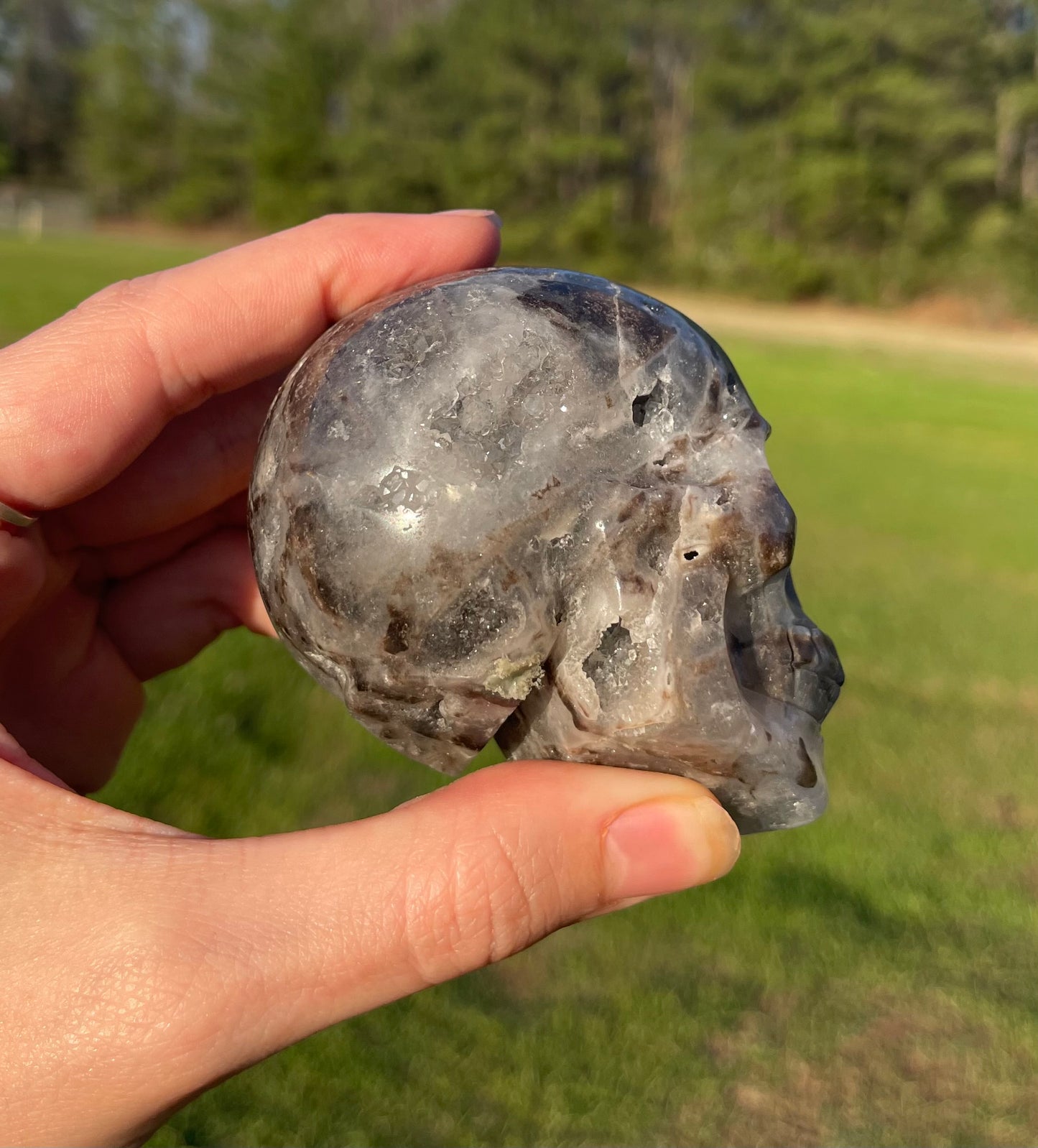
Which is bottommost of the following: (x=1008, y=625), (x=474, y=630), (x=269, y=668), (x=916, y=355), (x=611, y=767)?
(x=916, y=355)

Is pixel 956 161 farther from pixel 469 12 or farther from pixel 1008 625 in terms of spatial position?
pixel 1008 625

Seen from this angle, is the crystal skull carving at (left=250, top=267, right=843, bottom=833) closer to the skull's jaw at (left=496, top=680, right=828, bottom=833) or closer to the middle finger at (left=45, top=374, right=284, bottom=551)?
the skull's jaw at (left=496, top=680, right=828, bottom=833)

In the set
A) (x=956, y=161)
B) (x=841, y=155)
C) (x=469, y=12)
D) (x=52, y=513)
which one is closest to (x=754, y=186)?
(x=841, y=155)

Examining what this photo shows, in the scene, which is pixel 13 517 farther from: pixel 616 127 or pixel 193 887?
pixel 616 127

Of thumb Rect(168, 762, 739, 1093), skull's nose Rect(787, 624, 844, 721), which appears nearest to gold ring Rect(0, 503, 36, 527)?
thumb Rect(168, 762, 739, 1093)

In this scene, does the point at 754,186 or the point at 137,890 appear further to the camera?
the point at 754,186

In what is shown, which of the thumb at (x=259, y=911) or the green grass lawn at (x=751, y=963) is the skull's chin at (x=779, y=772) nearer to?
the thumb at (x=259, y=911)
